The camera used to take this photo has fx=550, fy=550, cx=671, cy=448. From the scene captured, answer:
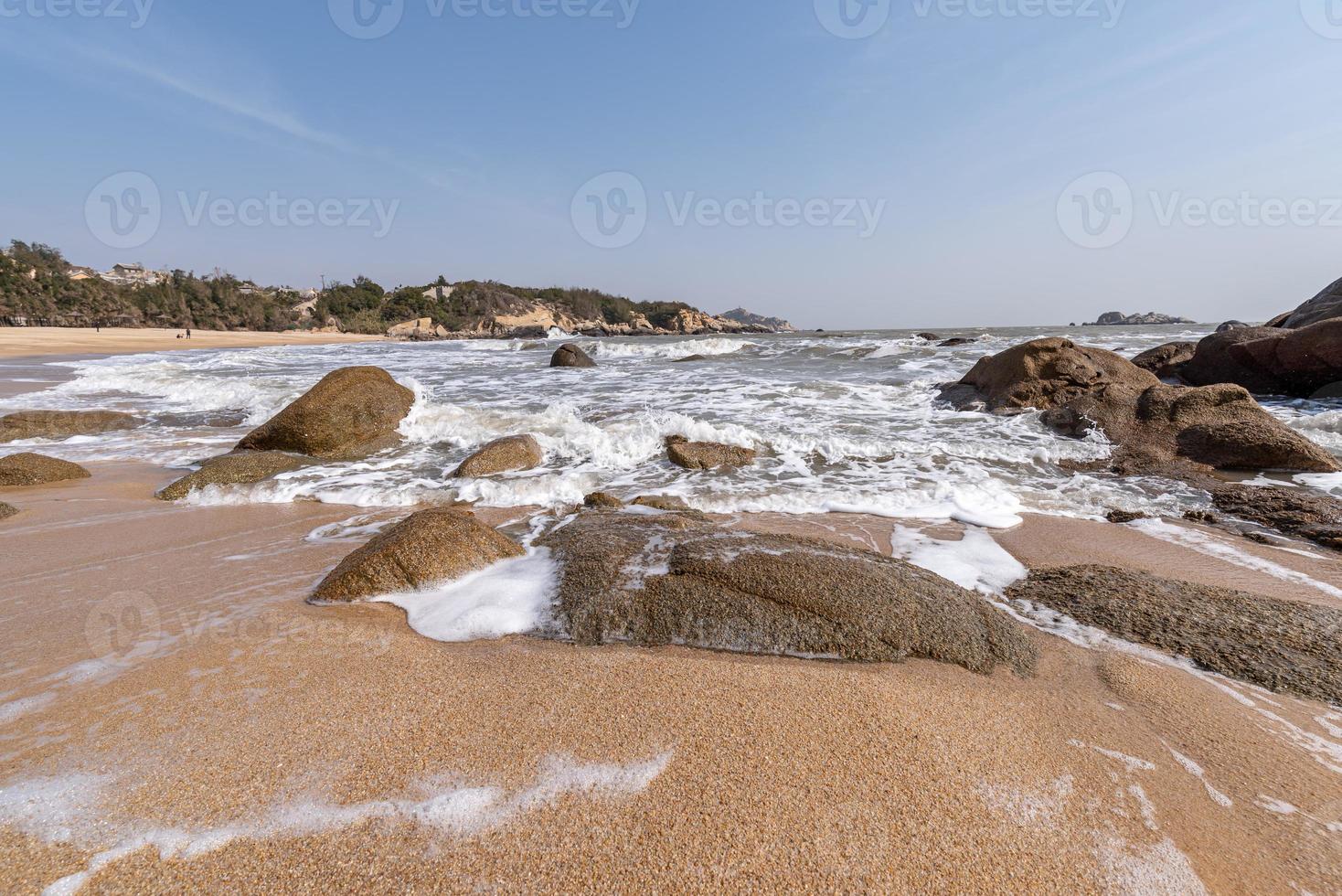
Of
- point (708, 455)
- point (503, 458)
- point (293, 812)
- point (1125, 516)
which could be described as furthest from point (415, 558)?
point (1125, 516)

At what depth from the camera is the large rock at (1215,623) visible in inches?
78.1

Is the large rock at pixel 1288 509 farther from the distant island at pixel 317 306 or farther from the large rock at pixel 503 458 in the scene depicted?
the distant island at pixel 317 306

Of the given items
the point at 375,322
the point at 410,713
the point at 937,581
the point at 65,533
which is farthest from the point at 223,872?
the point at 375,322

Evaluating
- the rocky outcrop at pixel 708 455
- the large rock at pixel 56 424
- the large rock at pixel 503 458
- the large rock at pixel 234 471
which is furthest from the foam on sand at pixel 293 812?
the large rock at pixel 56 424

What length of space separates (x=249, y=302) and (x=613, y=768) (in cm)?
6922

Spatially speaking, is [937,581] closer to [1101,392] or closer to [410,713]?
[410,713]

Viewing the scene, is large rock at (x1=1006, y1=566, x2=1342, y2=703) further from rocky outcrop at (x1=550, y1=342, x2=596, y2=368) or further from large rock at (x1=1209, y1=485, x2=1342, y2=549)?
rocky outcrop at (x1=550, y1=342, x2=596, y2=368)

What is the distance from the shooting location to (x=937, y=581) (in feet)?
8.20

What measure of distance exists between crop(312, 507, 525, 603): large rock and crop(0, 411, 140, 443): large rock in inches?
280

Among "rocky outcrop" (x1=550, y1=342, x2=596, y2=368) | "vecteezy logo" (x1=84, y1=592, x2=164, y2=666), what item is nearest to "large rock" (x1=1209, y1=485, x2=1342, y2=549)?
"vecteezy logo" (x1=84, y1=592, x2=164, y2=666)

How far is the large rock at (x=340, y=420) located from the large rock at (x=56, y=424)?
3.06m

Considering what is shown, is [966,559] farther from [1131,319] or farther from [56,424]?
[1131,319]

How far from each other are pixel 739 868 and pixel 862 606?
127cm

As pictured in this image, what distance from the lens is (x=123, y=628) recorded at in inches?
89.7
